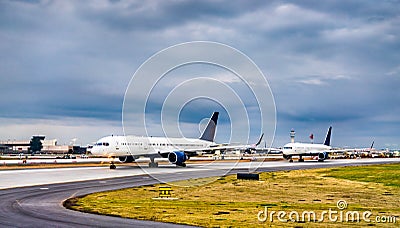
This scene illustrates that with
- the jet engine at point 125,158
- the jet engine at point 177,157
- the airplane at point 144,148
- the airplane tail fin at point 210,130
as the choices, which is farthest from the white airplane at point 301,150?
the jet engine at point 125,158

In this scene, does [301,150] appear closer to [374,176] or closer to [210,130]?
[210,130]

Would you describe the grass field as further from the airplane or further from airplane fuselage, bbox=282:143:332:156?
airplane fuselage, bbox=282:143:332:156

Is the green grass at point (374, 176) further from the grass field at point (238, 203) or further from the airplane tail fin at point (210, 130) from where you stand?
the airplane tail fin at point (210, 130)

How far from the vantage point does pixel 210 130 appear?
Answer: 93188 millimetres

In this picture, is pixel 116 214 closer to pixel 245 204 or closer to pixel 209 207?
pixel 209 207

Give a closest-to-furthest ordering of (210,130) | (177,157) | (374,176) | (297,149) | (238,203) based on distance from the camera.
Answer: (238,203) → (374,176) → (177,157) → (210,130) → (297,149)

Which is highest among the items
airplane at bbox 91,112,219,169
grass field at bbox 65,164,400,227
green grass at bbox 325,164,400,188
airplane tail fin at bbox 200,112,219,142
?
airplane tail fin at bbox 200,112,219,142

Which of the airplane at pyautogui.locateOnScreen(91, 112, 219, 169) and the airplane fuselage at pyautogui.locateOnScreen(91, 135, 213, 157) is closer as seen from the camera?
the airplane fuselage at pyautogui.locateOnScreen(91, 135, 213, 157)

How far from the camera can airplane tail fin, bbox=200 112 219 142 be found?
92.1 metres

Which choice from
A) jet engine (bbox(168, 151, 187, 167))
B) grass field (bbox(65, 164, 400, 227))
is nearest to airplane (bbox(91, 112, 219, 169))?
jet engine (bbox(168, 151, 187, 167))

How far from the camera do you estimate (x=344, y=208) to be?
23.3 metres

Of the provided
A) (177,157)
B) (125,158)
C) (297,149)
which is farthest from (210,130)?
(125,158)

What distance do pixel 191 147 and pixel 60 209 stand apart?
5612 centimetres

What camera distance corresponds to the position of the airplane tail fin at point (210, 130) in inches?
3627
